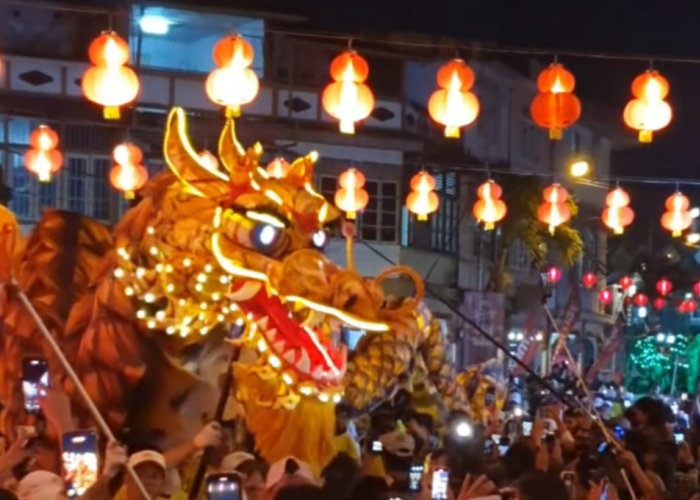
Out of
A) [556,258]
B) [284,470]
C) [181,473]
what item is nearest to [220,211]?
[181,473]

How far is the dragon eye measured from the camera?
997 centimetres

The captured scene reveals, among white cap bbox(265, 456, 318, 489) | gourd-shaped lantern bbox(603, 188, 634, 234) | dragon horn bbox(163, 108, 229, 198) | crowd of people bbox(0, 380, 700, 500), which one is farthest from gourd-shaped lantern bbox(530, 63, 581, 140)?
gourd-shaped lantern bbox(603, 188, 634, 234)

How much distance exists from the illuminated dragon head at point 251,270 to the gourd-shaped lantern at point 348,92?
3.42 m

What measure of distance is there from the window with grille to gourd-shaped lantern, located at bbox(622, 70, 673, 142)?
18.3 m

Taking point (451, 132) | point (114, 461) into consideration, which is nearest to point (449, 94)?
point (451, 132)

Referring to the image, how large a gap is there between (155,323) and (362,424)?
10.8 feet

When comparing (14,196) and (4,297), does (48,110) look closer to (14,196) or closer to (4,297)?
(14,196)

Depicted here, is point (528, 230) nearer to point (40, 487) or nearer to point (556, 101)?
point (556, 101)

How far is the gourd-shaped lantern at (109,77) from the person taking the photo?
12.5m

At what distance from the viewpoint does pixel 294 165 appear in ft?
32.8

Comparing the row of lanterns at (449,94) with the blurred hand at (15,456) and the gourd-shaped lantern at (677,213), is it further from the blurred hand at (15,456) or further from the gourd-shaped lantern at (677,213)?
the gourd-shaped lantern at (677,213)

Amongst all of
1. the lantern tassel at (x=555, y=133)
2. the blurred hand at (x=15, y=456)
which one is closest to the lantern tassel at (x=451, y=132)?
the lantern tassel at (x=555, y=133)

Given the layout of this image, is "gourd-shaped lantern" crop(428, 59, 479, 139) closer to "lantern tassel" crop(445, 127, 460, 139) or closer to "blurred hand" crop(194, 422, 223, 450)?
"lantern tassel" crop(445, 127, 460, 139)

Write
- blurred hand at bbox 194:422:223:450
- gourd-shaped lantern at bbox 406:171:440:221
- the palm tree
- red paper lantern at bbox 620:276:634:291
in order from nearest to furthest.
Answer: blurred hand at bbox 194:422:223:450, gourd-shaped lantern at bbox 406:171:440:221, the palm tree, red paper lantern at bbox 620:276:634:291
